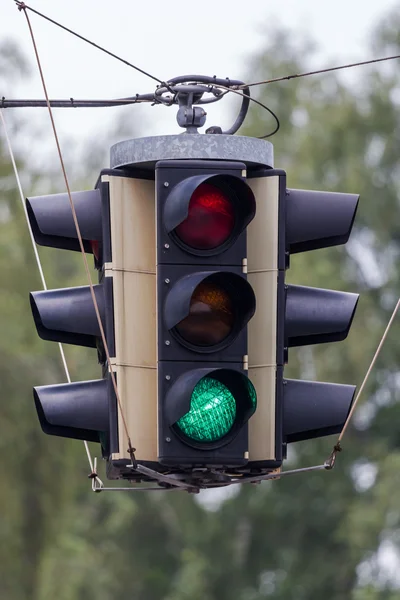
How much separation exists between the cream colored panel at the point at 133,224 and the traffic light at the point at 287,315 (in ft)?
1.21

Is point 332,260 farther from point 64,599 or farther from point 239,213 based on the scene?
point 239,213

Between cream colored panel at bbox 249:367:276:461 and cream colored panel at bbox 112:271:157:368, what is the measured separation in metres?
0.39

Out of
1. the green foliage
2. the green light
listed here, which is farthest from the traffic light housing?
the green foliage

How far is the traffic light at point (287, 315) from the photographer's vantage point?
28.7 feet

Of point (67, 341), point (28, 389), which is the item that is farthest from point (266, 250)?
point (28, 389)

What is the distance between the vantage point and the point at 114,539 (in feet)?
A: 153

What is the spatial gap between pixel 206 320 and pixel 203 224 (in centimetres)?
34

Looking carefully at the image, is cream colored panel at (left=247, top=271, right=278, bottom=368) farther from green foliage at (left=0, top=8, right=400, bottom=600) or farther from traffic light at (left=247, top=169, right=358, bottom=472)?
green foliage at (left=0, top=8, right=400, bottom=600)

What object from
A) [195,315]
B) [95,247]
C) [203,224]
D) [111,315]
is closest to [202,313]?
[195,315]

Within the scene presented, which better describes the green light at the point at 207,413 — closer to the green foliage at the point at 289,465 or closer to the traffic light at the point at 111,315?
the traffic light at the point at 111,315

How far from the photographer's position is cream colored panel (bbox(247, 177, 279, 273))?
8781 mm

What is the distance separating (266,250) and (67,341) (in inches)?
32.5

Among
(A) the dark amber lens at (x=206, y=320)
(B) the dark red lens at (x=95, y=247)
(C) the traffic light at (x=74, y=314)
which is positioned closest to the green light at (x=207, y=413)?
(A) the dark amber lens at (x=206, y=320)

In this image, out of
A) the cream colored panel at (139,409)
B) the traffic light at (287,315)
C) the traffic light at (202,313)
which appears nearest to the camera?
the traffic light at (202,313)
